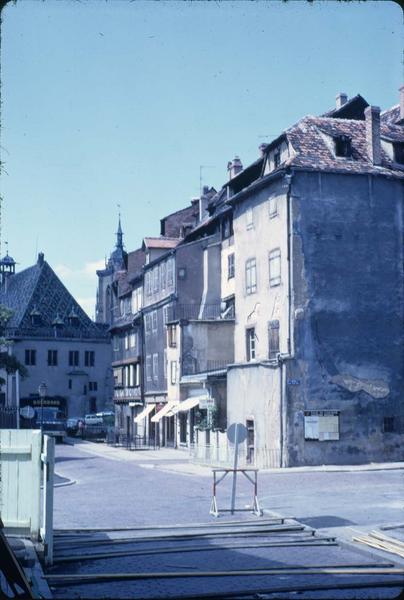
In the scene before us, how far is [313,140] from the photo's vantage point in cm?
3578

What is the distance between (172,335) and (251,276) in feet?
33.6

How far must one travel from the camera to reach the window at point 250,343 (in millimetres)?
37938

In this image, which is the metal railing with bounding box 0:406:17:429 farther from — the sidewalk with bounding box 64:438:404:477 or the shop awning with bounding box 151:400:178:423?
the shop awning with bounding box 151:400:178:423

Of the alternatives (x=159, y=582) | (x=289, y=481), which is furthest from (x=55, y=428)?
(x=159, y=582)

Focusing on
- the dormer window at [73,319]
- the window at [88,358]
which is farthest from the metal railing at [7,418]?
the dormer window at [73,319]

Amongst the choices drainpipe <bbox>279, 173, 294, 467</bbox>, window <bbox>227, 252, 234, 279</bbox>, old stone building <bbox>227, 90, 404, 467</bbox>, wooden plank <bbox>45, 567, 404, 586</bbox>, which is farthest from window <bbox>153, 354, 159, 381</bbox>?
wooden plank <bbox>45, 567, 404, 586</bbox>

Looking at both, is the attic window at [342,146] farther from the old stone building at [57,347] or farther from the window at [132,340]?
the old stone building at [57,347]

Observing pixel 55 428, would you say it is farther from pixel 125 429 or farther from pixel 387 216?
pixel 387 216

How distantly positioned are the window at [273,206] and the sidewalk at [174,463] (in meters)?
10.9

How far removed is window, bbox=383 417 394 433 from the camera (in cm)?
3400

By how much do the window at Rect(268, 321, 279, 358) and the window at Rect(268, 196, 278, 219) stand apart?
4.70 meters

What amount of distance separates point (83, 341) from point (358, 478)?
56711 millimetres

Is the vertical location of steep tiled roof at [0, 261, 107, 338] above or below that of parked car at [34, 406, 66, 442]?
above

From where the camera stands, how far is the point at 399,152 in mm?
36438
